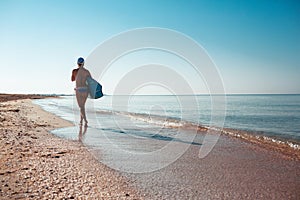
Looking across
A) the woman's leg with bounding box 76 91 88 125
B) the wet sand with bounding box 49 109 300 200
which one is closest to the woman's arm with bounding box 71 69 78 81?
the woman's leg with bounding box 76 91 88 125

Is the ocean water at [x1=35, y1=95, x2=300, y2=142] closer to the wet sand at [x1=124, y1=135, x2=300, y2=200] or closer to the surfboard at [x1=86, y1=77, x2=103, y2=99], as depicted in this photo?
the surfboard at [x1=86, y1=77, x2=103, y2=99]

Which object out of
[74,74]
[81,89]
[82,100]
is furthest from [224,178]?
[74,74]

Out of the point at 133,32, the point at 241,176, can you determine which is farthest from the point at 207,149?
the point at 133,32

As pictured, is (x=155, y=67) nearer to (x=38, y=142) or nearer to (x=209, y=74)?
(x=209, y=74)

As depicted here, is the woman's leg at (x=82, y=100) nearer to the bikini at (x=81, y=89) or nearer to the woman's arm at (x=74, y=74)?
the bikini at (x=81, y=89)

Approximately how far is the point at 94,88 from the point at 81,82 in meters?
0.80

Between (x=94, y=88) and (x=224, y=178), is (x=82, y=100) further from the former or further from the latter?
(x=224, y=178)

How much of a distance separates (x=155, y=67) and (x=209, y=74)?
18.9 ft

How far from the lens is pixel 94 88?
11.5 metres

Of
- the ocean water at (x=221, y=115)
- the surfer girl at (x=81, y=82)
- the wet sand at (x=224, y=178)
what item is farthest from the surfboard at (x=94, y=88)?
the wet sand at (x=224, y=178)

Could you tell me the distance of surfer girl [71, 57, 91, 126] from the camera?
10.7 m

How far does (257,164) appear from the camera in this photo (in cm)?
552

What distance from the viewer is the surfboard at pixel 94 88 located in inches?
442

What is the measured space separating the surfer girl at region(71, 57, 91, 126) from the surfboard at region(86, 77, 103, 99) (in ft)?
0.91
